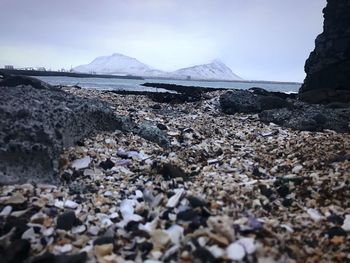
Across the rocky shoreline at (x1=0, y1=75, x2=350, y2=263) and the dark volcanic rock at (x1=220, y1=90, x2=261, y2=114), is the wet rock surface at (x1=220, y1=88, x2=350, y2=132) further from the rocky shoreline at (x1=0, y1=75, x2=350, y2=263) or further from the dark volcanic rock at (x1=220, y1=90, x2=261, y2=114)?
the rocky shoreline at (x1=0, y1=75, x2=350, y2=263)

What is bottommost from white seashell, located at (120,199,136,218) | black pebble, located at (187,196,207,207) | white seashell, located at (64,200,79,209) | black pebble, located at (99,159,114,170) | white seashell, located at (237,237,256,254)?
white seashell, located at (64,200,79,209)

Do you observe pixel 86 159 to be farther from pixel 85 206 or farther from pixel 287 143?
pixel 287 143

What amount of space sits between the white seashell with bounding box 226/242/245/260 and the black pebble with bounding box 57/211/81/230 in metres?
1.79

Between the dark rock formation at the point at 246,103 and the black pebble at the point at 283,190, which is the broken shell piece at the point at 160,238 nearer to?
the black pebble at the point at 283,190

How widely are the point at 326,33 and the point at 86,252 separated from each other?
28.9m

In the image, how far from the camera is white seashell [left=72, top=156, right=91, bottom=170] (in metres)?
5.98

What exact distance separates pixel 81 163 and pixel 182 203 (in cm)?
242

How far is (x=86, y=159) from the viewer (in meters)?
6.25

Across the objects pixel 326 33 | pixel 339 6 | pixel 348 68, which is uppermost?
pixel 339 6

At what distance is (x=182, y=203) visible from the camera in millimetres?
4332

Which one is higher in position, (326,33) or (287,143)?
(326,33)

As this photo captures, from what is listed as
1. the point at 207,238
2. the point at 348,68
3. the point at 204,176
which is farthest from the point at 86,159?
the point at 348,68

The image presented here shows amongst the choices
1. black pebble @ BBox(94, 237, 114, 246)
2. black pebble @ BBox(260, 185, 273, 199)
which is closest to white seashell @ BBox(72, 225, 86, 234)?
black pebble @ BBox(94, 237, 114, 246)

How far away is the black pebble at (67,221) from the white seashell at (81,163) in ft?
5.81
